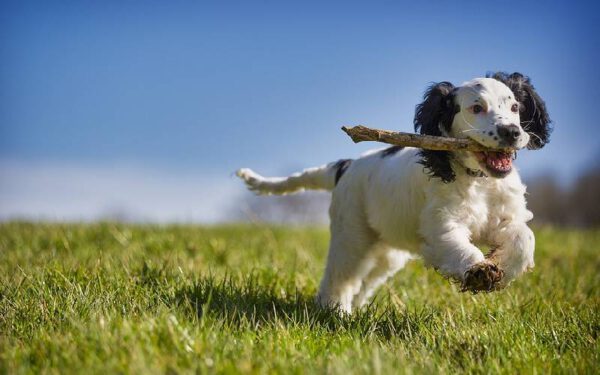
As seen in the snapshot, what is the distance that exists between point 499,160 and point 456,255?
0.70 meters

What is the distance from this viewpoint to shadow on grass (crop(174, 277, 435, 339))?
3.75 m

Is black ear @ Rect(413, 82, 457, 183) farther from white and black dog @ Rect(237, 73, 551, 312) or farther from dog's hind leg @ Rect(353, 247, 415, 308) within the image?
dog's hind leg @ Rect(353, 247, 415, 308)

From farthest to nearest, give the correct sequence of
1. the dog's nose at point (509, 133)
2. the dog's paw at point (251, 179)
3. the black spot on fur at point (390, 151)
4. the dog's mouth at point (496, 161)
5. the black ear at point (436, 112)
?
the dog's paw at point (251, 179), the black spot on fur at point (390, 151), the black ear at point (436, 112), the dog's mouth at point (496, 161), the dog's nose at point (509, 133)

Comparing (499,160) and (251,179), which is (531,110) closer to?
(499,160)

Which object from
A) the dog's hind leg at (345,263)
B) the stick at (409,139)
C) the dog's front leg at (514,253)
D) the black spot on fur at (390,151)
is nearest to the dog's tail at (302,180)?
the black spot on fur at (390,151)

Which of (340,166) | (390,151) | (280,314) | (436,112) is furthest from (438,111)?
(280,314)

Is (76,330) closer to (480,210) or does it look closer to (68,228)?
(480,210)

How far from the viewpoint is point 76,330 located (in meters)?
3.14

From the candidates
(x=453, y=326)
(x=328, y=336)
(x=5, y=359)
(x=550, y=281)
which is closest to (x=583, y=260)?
(x=550, y=281)

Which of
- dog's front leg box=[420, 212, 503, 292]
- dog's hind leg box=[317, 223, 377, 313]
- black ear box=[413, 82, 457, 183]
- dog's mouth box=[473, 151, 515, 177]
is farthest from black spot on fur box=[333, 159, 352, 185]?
dog's mouth box=[473, 151, 515, 177]

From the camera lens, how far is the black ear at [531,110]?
15.0 feet

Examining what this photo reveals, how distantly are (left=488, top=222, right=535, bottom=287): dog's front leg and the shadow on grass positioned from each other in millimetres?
574

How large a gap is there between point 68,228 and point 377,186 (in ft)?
18.0

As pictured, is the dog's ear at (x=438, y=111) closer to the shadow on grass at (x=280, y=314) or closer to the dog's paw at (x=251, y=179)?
the shadow on grass at (x=280, y=314)
